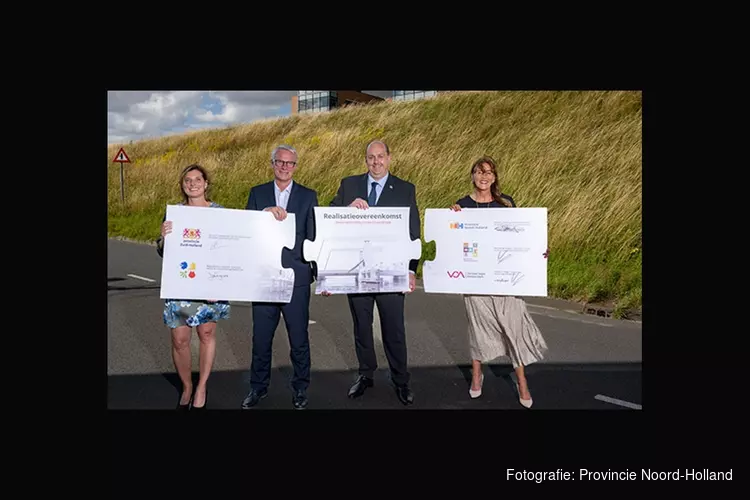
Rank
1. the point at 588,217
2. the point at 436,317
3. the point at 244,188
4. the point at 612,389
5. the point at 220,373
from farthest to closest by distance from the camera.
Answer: the point at 244,188, the point at 588,217, the point at 436,317, the point at 220,373, the point at 612,389

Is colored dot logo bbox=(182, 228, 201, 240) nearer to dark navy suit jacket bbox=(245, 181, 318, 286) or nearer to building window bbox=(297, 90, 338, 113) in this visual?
dark navy suit jacket bbox=(245, 181, 318, 286)

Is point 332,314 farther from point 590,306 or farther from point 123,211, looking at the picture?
point 123,211

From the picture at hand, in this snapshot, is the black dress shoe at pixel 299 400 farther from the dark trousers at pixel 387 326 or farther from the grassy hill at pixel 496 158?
the grassy hill at pixel 496 158

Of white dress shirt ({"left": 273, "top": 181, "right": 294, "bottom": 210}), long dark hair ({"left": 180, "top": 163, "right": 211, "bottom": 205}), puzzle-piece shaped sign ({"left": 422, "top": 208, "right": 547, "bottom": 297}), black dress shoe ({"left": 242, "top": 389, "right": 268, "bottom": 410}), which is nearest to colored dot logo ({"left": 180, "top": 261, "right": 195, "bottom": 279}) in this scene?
long dark hair ({"left": 180, "top": 163, "right": 211, "bottom": 205})

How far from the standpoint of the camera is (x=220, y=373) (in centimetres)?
561

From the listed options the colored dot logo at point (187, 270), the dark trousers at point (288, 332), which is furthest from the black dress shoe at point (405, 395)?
the colored dot logo at point (187, 270)

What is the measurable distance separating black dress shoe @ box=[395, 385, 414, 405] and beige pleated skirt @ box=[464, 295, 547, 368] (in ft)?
2.05

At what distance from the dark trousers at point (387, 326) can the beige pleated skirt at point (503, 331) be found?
600mm

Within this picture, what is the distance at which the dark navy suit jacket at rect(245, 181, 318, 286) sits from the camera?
457cm

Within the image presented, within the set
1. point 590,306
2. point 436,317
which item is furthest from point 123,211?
point 590,306

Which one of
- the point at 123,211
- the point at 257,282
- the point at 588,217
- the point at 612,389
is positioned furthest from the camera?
the point at 123,211

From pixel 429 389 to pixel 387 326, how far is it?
2.64ft

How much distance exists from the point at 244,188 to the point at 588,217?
28.9 ft

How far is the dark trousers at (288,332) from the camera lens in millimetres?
4586
